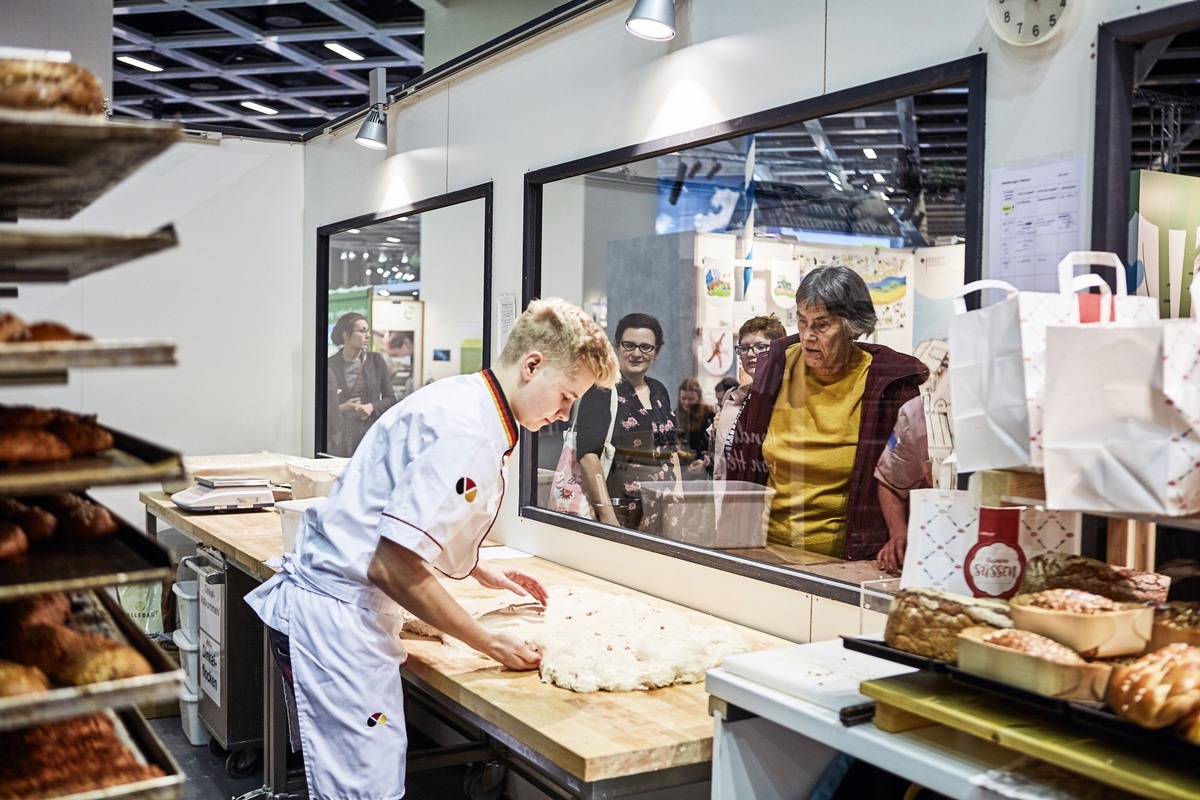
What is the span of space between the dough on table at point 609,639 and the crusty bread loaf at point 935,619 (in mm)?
677

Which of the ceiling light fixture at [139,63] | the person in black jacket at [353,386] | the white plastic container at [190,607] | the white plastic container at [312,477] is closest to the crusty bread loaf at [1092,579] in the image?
the white plastic container at [312,477]

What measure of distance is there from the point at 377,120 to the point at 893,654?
3718mm

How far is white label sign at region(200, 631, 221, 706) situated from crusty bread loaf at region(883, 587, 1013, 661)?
3.00 metres

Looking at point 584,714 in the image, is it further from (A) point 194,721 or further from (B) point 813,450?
(A) point 194,721

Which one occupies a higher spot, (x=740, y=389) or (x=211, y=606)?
(x=740, y=389)

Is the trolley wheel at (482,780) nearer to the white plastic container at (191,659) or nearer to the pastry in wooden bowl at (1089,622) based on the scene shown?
the white plastic container at (191,659)

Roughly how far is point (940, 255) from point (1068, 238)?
1.82 ft

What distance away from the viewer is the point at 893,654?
5.23 ft

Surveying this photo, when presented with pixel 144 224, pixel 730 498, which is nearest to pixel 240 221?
pixel 144 224

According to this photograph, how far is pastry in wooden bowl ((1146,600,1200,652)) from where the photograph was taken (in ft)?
4.59

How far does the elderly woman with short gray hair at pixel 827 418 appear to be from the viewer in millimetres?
2545

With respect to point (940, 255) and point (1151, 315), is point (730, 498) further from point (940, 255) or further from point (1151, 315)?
point (1151, 315)

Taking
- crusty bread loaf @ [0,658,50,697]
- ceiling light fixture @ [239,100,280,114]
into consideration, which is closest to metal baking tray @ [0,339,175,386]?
crusty bread loaf @ [0,658,50,697]

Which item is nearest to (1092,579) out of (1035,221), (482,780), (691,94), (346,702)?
(1035,221)
